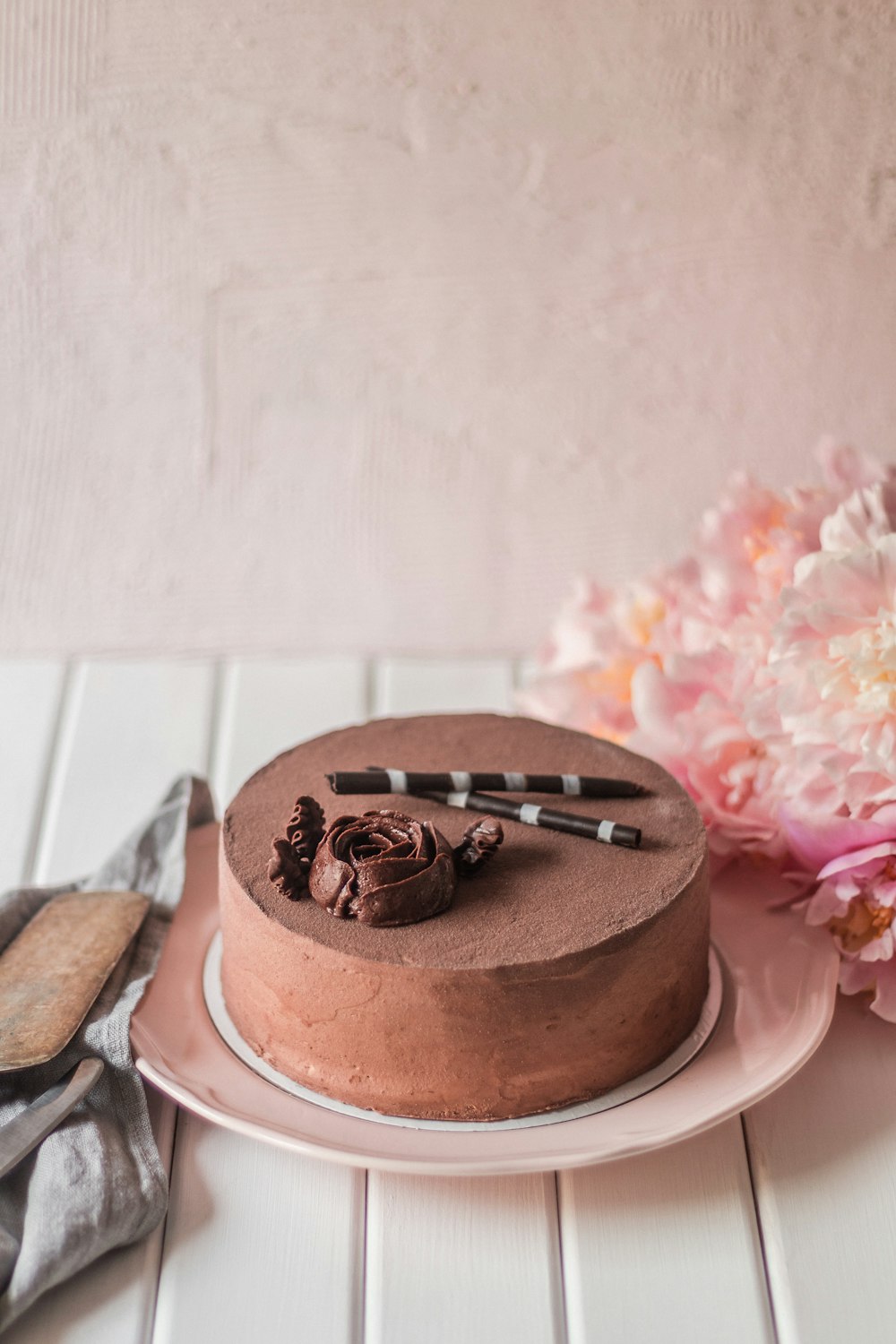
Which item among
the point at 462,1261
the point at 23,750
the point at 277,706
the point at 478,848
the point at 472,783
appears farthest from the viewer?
the point at 277,706

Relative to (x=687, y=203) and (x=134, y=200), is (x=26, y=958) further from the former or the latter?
(x=687, y=203)

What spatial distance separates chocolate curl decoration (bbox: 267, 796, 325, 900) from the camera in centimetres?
94

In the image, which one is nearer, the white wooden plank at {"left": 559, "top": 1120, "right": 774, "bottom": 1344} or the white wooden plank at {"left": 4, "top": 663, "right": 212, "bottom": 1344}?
the white wooden plank at {"left": 559, "top": 1120, "right": 774, "bottom": 1344}

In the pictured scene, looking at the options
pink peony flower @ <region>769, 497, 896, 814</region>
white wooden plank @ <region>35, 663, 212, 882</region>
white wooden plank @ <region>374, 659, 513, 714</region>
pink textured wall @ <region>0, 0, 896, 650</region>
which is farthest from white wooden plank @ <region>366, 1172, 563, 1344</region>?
pink textured wall @ <region>0, 0, 896, 650</region>

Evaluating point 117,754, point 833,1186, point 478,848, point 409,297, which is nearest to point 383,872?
point 478,848

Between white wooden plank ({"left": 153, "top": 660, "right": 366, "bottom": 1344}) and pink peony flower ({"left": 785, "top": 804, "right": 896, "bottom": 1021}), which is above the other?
pink peony flower ({"left": 785, "top": 804, "right": 896, "bottom": 1021})

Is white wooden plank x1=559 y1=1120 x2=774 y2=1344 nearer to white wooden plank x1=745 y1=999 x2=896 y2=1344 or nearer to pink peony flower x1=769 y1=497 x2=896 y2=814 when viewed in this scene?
white wooden plank x1=745 y1=999 x2=896 y2=1344

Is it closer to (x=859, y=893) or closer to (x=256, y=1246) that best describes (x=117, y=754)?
(x=256, y=1246)

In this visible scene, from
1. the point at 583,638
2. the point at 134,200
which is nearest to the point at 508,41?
the point at 134,200

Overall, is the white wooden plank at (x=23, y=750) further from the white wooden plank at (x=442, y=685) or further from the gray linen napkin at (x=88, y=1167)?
the white wooden plank at (x=442, y=685)

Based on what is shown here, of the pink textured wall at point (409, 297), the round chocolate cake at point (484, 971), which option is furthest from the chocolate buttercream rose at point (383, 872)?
the pink textured wall at point (409, 297)

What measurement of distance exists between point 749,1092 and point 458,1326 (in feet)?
0.81

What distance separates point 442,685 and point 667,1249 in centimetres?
91

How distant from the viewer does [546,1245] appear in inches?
33.5
